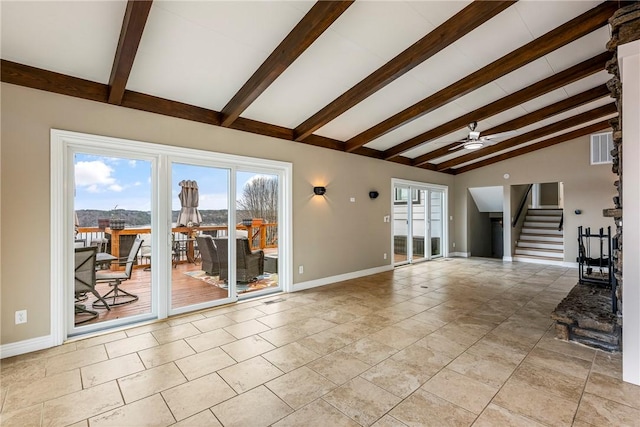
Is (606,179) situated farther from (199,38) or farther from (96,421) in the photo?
(96,421)

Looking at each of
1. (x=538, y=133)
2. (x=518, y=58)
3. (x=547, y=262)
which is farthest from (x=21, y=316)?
(x=547, y=262)

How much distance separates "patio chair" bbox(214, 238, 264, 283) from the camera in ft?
14.6

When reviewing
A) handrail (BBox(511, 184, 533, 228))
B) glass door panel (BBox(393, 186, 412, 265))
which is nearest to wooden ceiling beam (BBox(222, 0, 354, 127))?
glass door panel (BBox(393, 186, 412, 265))

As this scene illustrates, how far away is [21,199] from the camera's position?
9.51 ft

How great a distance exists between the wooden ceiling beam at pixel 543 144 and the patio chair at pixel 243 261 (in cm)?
667

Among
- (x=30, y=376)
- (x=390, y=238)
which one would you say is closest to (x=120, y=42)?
(x=30, y=376)

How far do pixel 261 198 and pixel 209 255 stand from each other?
118 centimetres

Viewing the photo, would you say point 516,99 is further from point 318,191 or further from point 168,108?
point 168,108

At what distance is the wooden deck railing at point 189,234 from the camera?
138 inches

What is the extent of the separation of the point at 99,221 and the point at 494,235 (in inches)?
448

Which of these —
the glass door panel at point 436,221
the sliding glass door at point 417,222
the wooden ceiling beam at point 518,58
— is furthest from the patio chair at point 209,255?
the glass door panel at point 436,221

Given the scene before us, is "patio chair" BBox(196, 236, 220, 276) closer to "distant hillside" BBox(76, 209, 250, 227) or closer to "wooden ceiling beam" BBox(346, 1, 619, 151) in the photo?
"distant hillside" BBox(76, 209, 250, 227)

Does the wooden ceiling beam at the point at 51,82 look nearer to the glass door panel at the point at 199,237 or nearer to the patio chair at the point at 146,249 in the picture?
the glass door panel at the point at 199,237

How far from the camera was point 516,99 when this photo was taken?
15.1 ft
